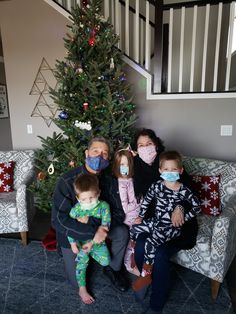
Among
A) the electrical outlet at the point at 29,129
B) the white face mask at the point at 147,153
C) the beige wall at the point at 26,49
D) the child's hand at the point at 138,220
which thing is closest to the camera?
the child's hand at the point at 138,220

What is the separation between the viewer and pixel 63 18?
117 inches

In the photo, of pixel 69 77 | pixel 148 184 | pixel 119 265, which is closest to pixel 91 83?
pixel 69 77

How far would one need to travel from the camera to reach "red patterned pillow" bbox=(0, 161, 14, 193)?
106 inches

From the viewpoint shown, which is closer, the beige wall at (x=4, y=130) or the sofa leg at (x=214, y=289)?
the sofa leg at (x=214, y=289)

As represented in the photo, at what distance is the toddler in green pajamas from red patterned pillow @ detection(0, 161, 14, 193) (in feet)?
4.19

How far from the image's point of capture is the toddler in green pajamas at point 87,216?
1672 mm

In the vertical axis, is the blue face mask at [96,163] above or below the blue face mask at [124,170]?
above

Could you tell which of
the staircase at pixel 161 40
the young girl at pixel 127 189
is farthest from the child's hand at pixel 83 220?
the staircase at pixel 161 40

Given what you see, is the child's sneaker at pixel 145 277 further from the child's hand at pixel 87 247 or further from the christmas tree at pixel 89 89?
the christmas tree at pixel 89 89

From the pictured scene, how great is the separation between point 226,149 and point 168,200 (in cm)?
149

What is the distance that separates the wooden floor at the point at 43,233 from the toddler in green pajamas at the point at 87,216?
0.96m

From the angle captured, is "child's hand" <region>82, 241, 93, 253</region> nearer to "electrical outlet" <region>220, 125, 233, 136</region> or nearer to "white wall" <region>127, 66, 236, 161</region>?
"white wall" <region>127, 66, 236, 161</region>

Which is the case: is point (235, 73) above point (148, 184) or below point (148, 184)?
above

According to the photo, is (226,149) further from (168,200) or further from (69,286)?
(69,286)
